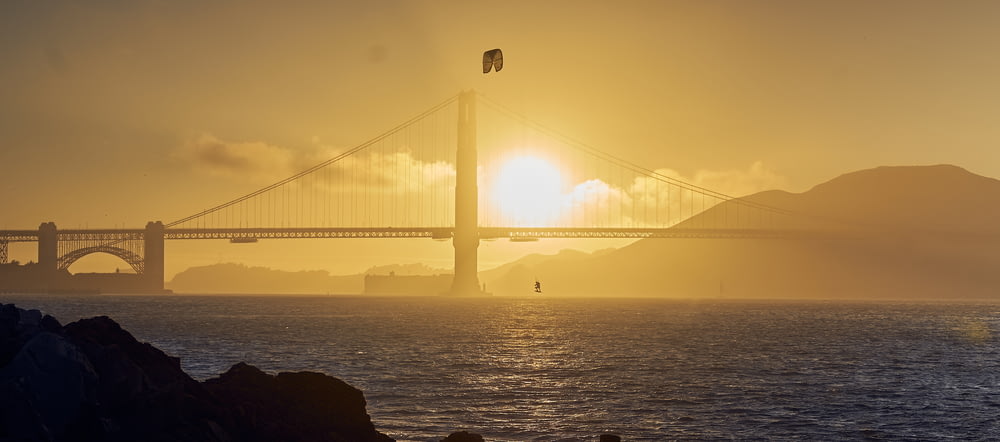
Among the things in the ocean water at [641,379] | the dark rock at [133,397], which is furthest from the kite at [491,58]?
the dark rock at [133,397]

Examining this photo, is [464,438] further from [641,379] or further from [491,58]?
[491,58]

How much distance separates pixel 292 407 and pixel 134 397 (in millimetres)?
3331

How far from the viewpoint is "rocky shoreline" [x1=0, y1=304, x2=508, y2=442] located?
18578 millimetres

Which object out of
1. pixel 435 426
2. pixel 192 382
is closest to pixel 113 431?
pixel 192 382

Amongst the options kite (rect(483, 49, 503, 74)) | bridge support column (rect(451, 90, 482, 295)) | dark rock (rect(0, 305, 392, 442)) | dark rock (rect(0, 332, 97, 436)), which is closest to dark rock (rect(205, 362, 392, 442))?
dark rock (rect(0, 305, 392, 442))

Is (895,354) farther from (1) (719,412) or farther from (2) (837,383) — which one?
(1) (719,412)

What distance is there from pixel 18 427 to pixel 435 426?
45.1ft

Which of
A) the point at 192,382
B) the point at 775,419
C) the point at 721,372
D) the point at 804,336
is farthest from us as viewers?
the point at 804,336

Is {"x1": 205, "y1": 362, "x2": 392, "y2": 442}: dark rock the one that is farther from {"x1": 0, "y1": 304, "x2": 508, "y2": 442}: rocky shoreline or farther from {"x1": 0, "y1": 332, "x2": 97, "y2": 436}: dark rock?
{"x1": 0, "y1": 332, "x2": 97, "y2": 436}: dark rock

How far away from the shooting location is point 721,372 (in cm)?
4759

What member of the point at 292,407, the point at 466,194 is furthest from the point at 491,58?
the point at 466,194

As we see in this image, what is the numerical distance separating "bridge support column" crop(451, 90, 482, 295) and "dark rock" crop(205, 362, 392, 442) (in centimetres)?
14396

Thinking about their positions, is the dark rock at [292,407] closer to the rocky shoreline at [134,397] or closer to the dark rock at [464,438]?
the rocky shoreline at [134,397]

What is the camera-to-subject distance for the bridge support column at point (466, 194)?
550ft
